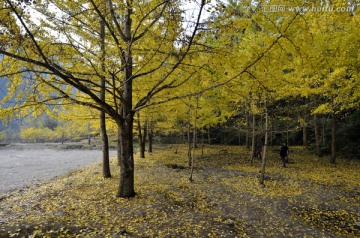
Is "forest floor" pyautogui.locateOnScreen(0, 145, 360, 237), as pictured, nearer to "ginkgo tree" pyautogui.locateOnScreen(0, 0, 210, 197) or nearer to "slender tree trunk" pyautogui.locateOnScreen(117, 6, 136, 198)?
"slender tree trunk" pyautogui.locateOnScreen(117, 6, 136, 198)

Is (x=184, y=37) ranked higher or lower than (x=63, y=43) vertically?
lower

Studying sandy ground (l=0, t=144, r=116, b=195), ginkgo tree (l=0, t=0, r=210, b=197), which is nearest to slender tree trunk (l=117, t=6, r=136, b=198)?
ginkgo tree (l=0, t=0, r=210, b=197)

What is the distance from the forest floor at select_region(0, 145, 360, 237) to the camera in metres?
5.12

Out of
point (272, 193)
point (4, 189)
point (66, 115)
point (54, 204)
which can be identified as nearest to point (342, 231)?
point (272, 193)

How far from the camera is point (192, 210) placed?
6.39 metres

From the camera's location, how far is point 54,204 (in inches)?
265

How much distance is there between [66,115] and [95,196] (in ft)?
14.8

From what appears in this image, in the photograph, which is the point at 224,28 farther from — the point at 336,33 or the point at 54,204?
the point at 54,204

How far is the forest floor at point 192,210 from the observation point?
512 cm

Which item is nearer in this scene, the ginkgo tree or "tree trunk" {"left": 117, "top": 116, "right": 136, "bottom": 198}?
the ginkgo tree

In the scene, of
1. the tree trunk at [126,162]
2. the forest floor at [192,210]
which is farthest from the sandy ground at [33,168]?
the tree trunk at [126,162]

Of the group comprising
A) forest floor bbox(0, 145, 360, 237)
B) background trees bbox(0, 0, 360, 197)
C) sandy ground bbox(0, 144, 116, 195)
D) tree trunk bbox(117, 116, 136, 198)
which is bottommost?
sandy ground bbox(0, 144, 116, 195)

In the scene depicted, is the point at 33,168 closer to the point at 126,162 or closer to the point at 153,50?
the point at 126,162

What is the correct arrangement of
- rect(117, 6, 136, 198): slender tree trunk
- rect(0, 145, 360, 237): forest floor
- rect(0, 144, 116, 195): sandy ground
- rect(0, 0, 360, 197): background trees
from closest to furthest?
rect(0, 0, 360, 197): background trees < rect(0, 145, 360, 237): forest floor < rect(117, 6, 136, 198): slender tree trunk < rect(0, 144, 116, 195): sandy ground
